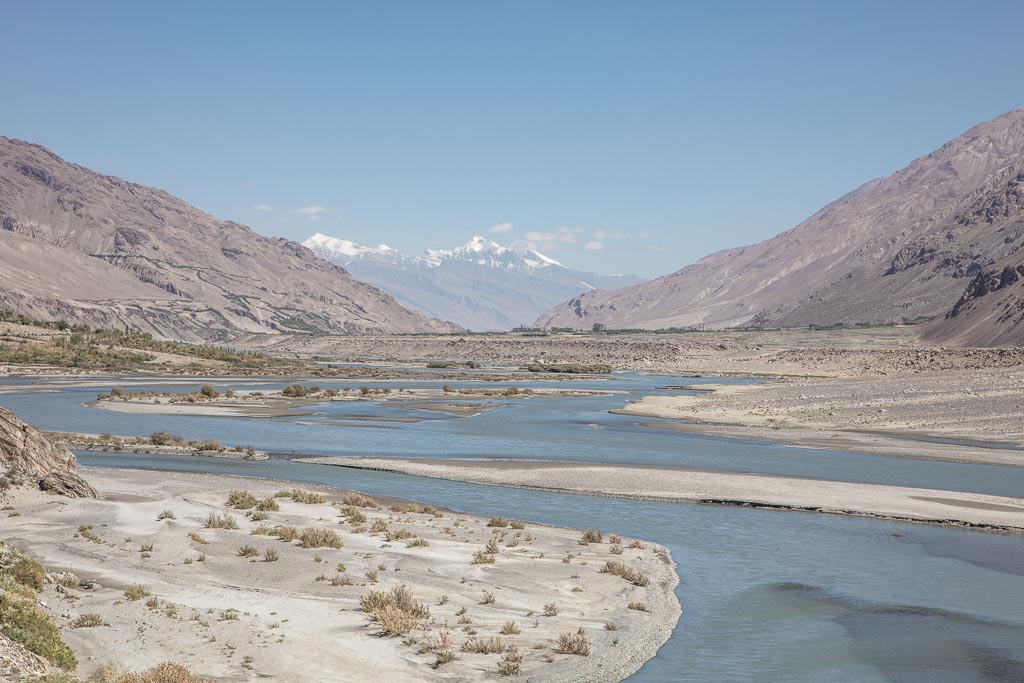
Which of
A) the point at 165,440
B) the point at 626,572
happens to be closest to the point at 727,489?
the point at 626,572

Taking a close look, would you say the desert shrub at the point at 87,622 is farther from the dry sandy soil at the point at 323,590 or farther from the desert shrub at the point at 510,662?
the desert shrub at the point at 510,662

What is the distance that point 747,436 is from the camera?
2290 inches

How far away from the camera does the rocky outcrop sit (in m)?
28.0

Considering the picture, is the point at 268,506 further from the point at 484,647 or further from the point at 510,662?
the point at 510,662

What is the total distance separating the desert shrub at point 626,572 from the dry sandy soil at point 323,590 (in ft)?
0.51

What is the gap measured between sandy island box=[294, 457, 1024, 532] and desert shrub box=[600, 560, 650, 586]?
12.1m

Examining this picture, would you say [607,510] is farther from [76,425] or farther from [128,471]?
[76,425]

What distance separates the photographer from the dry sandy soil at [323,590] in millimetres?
16797

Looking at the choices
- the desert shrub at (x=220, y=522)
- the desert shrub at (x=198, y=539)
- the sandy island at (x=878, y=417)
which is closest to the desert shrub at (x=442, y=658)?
the desert shrub at (x=198, y=539)

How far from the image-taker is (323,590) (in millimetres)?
21000

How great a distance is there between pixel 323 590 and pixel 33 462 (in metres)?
12.8

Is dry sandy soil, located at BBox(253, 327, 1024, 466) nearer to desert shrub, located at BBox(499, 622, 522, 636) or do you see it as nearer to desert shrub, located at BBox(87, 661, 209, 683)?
desert shrub, located at BBox(499, 622, 522, 636)

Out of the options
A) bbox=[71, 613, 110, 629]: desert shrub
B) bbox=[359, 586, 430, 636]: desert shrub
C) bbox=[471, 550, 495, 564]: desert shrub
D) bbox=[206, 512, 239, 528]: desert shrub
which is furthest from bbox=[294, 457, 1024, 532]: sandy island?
bbox=[71, 613, 110, 629]: desert shrub

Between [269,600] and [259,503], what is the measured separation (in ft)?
33.5
